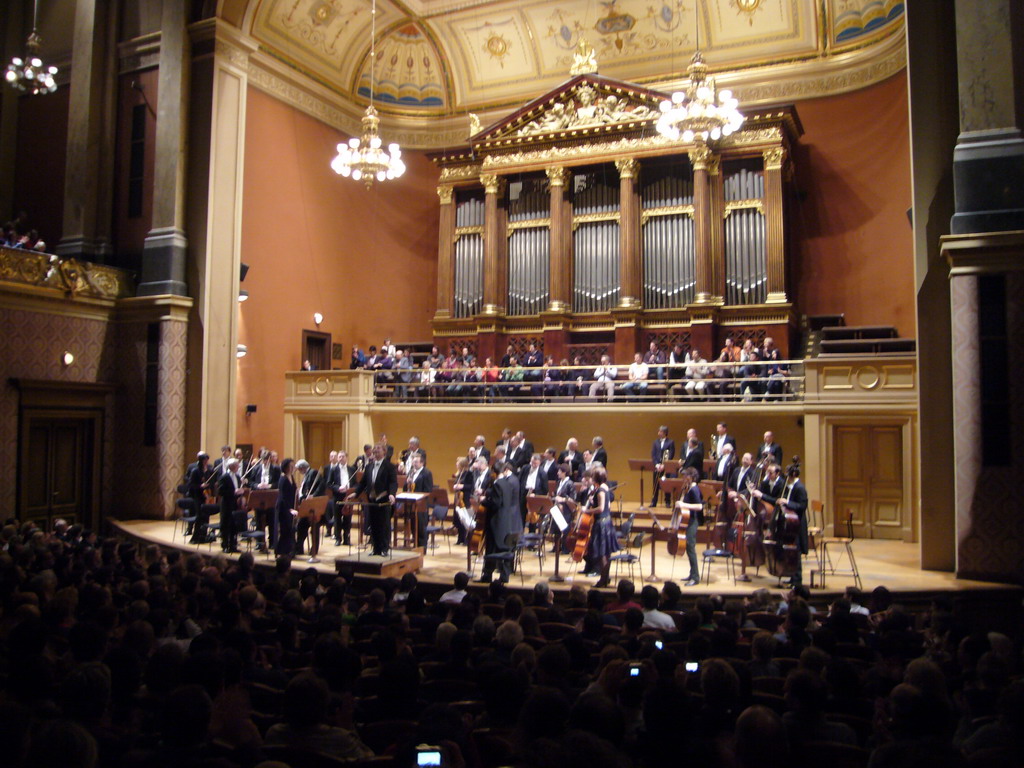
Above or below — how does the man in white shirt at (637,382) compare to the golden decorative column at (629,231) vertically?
below

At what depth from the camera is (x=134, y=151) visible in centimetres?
1435

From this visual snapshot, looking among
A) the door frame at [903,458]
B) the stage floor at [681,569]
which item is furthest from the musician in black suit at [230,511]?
the door frame at [903,458]

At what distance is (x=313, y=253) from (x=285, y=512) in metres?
8.66

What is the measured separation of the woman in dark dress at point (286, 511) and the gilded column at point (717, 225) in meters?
9.18

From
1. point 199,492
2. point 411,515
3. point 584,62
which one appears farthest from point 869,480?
point 584,62

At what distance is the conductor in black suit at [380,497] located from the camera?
9750 mm

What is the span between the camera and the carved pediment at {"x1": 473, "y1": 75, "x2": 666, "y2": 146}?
1591cm

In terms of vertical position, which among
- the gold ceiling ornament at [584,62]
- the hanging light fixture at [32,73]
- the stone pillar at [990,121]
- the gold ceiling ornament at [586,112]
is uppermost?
the gold ceiling ornament at [584,62]

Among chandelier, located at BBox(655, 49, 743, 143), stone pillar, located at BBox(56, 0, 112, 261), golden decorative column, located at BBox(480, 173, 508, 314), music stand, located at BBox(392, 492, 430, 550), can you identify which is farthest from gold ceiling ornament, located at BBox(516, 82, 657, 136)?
music stand, located at BBox(392, 492, 430, 550)

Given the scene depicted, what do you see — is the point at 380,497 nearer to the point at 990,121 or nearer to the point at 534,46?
the point at 990,121

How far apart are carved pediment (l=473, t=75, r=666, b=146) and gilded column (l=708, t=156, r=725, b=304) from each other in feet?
5.38

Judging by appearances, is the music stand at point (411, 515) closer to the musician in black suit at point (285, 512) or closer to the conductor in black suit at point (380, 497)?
the conductor in black suit at point (380, 497)

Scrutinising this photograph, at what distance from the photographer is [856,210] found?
15.6m

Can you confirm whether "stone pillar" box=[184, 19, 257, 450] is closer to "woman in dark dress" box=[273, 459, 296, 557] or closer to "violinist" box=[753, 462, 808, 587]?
"woman in dark dress" box=[273, 459, 296, 557]
